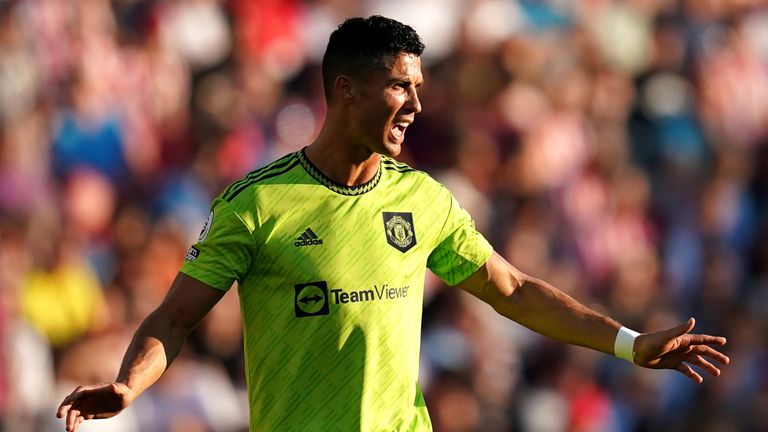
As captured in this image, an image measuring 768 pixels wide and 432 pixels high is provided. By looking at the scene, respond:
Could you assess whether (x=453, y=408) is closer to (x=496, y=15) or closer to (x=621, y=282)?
(x=621, y=282)

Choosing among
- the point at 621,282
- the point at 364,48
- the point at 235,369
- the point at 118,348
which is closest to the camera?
the point at 364,48

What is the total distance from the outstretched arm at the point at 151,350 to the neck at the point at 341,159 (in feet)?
2.14

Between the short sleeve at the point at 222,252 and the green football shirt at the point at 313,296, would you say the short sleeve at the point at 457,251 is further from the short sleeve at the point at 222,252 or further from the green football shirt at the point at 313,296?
the short sleeve at the point at 222,252

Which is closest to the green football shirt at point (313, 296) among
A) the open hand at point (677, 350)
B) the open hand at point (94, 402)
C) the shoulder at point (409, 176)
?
the shoulder at point (409, 176)

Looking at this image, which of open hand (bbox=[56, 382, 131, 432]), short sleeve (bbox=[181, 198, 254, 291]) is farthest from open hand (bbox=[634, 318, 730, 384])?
open hand (bbox=[56, 382, 131, 432])

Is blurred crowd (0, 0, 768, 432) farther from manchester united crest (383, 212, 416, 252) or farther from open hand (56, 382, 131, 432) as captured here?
open hand (56, 382, 131, 432)

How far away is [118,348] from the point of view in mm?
9945

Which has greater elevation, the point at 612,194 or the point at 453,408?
the point at 612,194

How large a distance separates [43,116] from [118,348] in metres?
2.16

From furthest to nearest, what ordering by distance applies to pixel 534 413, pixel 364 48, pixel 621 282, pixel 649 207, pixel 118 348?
pixel 649 207
pixel 621 282
pixel 534 413
pixel 118 348
pixel 364 48

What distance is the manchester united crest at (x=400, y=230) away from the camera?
6008 millimetres

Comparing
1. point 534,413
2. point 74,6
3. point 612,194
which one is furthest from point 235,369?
point 612,194

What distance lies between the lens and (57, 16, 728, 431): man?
18.9 ft

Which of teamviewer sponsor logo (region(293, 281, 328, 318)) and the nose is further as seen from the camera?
the nose
